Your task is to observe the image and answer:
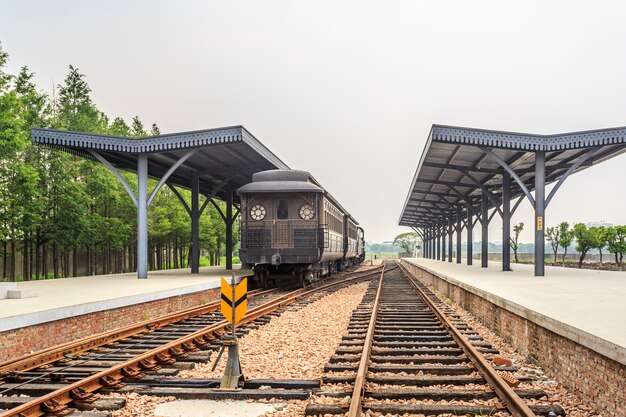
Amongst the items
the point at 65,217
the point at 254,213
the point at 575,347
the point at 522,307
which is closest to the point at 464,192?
the point at 254,213

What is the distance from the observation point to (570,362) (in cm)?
654

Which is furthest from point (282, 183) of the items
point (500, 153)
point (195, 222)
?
point (500, 153)

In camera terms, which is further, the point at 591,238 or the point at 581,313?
the point at 591,238

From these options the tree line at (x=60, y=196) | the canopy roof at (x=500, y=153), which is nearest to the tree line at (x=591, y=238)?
the canopy roof at (x=500, y=153)

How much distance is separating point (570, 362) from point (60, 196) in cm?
2656

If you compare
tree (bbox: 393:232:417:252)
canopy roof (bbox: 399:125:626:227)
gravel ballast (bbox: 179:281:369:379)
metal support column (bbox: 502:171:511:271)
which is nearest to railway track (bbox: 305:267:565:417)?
gravel ballast (bbox: 179:281:369:379)

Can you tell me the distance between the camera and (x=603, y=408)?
5.50 m

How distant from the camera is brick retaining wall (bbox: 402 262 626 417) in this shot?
17.5ft

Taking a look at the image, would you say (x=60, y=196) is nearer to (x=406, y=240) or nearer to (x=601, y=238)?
(x=601, y=238)

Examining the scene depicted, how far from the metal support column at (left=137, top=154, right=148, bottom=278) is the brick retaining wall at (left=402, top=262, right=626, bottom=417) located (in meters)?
12.5

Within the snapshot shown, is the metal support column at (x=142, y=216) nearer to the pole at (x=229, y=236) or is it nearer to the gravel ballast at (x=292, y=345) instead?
the gravel ballast at (x=292, y=345)

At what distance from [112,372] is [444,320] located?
678 centimetres

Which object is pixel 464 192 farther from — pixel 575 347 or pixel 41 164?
pixel 575 347

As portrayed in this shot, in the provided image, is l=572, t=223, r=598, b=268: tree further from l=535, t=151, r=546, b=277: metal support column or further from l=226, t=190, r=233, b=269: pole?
l=226, t=190, r=233, b=269: pole
